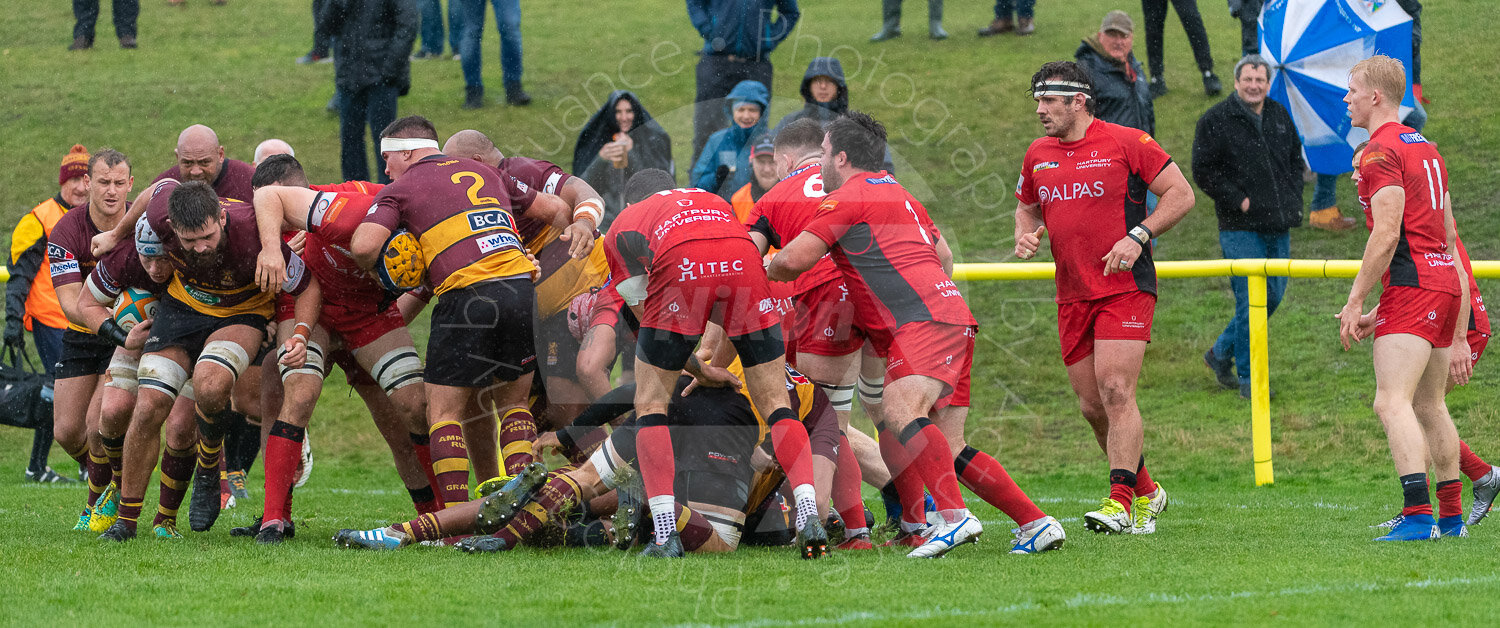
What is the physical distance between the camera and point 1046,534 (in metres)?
5.75

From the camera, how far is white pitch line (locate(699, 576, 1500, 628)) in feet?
14.2

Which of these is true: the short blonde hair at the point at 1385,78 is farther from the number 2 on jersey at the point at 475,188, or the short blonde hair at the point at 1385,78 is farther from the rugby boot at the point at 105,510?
the rugby boot at the point at 105,510

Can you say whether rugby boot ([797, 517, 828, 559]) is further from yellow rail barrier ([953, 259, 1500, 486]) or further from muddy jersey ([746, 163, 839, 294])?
yellow rail barrier ([953, 259, 1500, 486])

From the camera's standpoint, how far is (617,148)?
10.5 m

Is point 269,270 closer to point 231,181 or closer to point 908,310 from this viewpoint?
point 231,181

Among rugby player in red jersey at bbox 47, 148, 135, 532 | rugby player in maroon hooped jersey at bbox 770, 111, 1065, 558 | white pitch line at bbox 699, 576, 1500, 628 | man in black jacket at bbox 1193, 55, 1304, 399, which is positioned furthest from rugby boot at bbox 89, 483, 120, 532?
man in black jacket at bbox 1193, 55, 1304, 399

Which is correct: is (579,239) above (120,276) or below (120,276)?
above

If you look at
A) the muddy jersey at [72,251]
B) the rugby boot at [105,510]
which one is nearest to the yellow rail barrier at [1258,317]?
the rugby boot at [105,510]

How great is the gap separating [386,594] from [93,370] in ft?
13.4

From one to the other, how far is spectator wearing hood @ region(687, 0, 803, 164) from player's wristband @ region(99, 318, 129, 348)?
5.48 meters

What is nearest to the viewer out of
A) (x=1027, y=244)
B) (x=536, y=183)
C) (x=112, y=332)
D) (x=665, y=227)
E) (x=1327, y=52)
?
(x=665, y=227)

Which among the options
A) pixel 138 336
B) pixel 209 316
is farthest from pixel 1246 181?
pixel 138 336

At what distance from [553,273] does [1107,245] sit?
10.4 ft

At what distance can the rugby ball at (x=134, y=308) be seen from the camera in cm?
722
